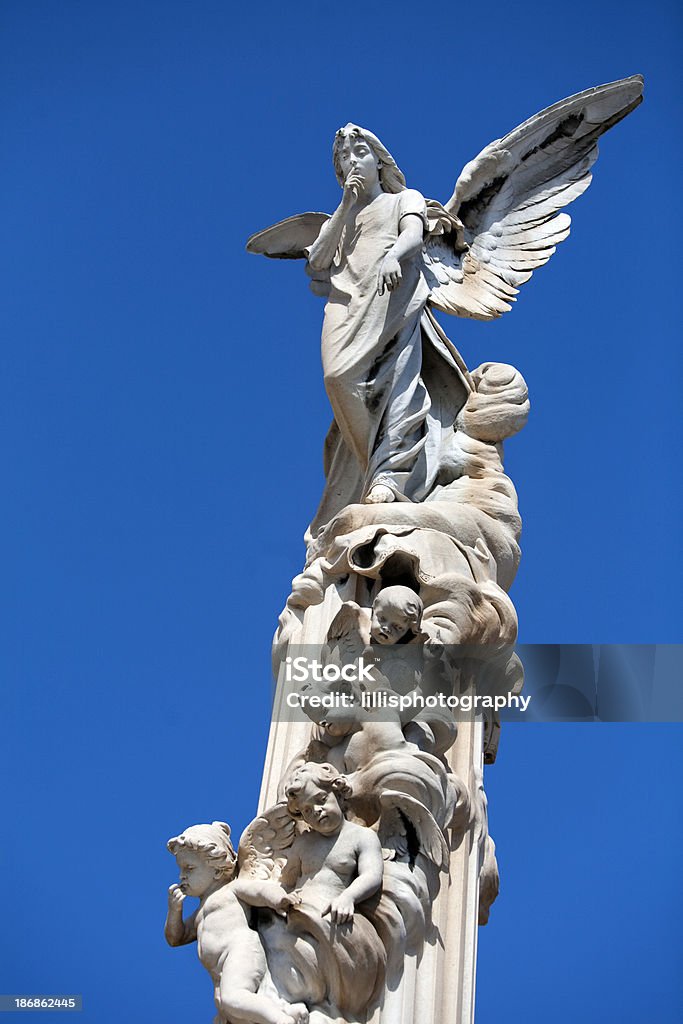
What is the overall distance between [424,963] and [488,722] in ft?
5.48

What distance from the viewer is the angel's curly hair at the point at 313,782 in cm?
664

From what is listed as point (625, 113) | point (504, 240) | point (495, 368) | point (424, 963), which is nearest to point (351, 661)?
point (424, 963)

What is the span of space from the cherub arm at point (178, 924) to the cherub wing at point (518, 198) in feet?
15.0

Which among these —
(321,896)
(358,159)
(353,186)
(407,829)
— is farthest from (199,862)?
(358,159)

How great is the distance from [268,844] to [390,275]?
3.54 metres

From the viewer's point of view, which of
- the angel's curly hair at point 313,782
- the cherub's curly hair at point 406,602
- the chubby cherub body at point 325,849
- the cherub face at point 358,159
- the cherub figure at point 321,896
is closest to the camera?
the cherub figure at point 321,896

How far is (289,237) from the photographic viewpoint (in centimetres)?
1039

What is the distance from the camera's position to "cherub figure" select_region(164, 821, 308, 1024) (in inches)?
245

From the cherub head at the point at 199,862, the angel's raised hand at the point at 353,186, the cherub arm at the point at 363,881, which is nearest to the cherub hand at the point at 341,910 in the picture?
the cherub arm at the point at 363,881

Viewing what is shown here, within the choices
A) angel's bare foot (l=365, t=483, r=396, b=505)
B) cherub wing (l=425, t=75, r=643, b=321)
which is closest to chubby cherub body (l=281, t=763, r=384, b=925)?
angel's bare foot (l=365, t=483, r=396, b=505)

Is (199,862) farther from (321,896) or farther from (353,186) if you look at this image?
(353,186)

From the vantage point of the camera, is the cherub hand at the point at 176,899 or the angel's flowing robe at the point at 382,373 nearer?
the cherub hand at the point at 176,899

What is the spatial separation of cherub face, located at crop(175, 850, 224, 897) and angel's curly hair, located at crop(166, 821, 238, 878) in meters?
0.02

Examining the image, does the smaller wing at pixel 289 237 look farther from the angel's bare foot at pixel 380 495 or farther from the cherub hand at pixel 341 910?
the cherub hand at pixel 341 910
